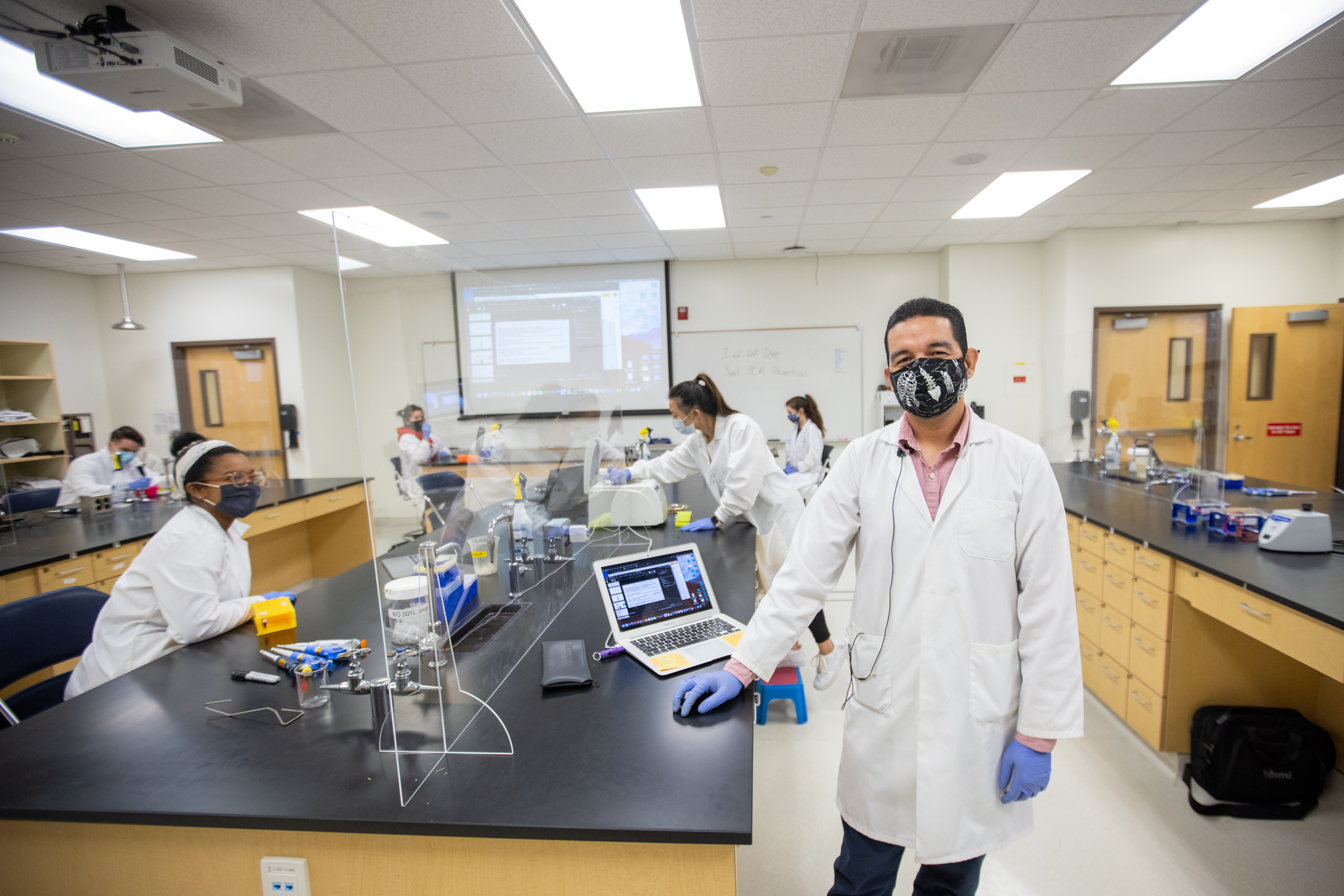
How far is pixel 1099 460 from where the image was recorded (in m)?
4.08

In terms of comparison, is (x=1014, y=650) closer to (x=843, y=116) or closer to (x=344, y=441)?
(x=843, y=116)

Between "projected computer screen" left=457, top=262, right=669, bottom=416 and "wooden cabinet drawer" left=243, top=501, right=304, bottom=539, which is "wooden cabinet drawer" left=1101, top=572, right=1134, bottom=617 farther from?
"wooden cabinet drawer" left=243, top=501, right=304, bottom=539

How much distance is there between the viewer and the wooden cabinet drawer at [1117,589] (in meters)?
2.45

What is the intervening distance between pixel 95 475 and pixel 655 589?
205 inches

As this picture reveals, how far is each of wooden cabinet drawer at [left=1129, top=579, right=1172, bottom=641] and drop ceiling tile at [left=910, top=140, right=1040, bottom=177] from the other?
233 cm

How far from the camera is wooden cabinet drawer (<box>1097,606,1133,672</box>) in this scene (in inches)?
97.3

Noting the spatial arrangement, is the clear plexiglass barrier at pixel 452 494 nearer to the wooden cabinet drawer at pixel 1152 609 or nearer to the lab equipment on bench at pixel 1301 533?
the wooden cabinet drawer at pixel 1152 609

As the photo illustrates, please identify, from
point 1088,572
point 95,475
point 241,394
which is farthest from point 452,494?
point 241,394

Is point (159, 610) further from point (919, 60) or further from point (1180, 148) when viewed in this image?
point (1180, 148)

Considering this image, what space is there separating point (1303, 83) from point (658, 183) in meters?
3.10

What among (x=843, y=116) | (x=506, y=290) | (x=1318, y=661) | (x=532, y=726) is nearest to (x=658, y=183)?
(x=843, y=116)

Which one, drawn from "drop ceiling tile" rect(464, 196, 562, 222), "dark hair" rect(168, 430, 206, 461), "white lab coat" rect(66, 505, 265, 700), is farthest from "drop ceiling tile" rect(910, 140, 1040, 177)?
"dark hair" rect(168, 430, 206, 461)

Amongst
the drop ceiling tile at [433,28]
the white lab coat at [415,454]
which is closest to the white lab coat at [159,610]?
the white lab coat at [415,454]

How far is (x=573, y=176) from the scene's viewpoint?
3.57m
